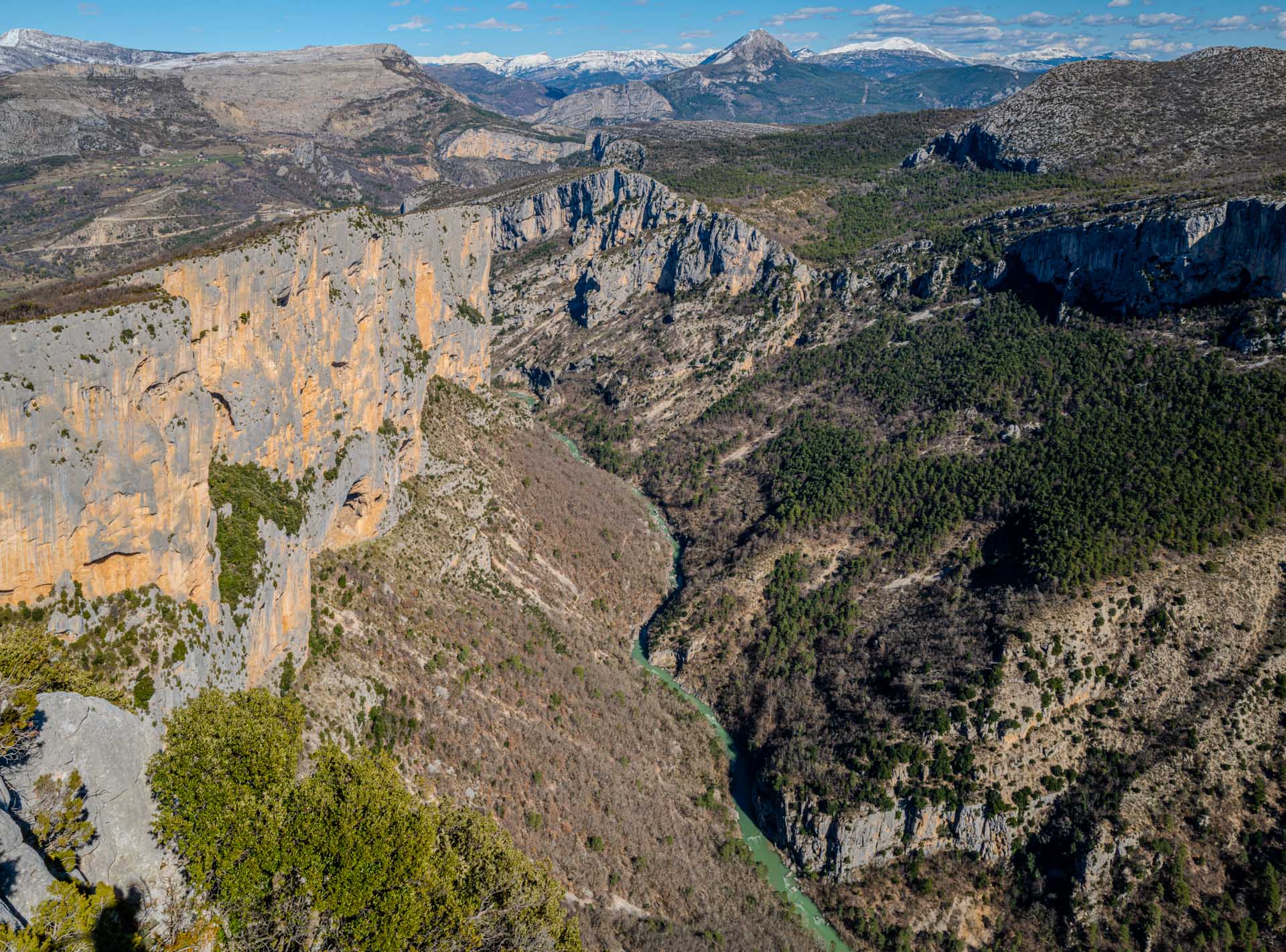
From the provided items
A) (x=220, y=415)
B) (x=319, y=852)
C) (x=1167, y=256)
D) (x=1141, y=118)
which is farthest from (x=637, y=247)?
(x=319, y=852)

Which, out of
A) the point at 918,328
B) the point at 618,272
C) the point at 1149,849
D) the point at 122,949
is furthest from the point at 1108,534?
the point at 618,272

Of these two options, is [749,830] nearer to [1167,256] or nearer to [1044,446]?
[1044,446]

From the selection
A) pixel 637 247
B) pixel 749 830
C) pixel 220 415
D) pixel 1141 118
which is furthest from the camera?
pixel 637 247

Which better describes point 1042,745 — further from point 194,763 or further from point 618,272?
point 618,272

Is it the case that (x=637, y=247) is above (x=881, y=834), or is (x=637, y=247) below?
above

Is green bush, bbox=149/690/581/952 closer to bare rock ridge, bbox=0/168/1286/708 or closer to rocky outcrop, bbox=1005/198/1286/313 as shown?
bare rock ridge, bbox=0/168/1286/708

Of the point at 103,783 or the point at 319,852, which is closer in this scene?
the point at 103,783

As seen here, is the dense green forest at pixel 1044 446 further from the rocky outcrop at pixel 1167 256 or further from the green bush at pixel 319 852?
the green bush at pixel 319 852

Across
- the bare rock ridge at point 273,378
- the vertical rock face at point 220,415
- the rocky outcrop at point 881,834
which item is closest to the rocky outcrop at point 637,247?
the bare rock ridge at point 273,378
